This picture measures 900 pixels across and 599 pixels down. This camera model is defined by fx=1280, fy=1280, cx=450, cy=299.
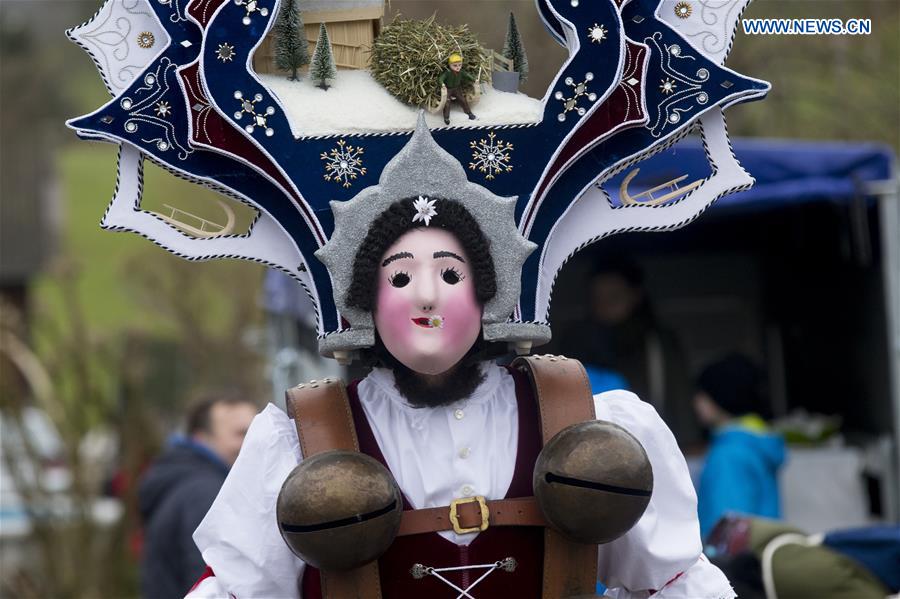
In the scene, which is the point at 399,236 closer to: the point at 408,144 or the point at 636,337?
the point at 408,144

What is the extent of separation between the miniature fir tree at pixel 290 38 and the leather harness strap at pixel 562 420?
81cm

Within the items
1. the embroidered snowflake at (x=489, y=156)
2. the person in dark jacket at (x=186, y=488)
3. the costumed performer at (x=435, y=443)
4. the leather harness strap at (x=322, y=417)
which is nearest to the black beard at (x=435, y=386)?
the costumed performer at (x=435, y=443)

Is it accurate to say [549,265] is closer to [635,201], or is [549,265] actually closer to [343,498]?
[635,201]

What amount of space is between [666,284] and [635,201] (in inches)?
164

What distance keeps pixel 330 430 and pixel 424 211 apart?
48 cm

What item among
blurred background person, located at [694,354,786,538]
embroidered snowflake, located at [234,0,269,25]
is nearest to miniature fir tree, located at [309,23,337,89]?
embroidered snowflake, located at [234,0,269,25]

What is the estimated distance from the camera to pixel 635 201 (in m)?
2.80

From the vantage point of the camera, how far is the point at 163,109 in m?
2.69

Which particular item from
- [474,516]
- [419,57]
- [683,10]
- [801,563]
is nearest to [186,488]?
[801,563]

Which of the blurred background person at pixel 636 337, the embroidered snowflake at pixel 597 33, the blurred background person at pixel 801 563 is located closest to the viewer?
the embroidered snowflake at pixel 597 33

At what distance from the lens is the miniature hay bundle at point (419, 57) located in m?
2.65

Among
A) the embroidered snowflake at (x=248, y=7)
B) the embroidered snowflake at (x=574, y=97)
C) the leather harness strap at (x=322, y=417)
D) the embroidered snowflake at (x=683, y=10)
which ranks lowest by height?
the leather harness strap at (x=322, y=417)

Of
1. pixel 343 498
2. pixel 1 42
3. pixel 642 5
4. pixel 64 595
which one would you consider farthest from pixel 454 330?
pixel 1 42
